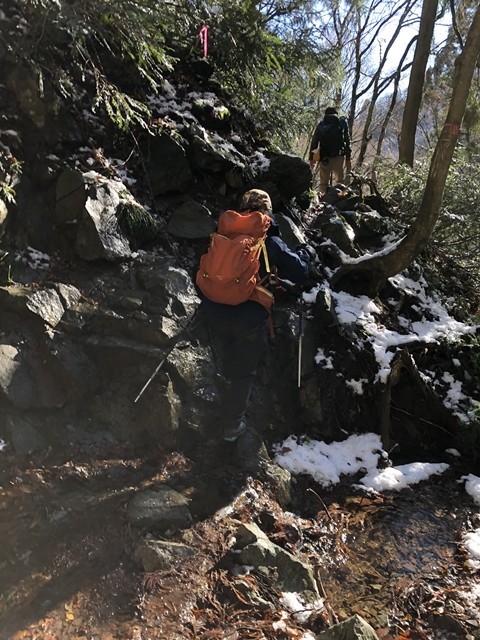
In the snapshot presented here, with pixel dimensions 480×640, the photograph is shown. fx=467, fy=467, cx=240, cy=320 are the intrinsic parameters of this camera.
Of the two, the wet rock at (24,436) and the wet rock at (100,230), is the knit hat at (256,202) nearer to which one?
the wet rock at (100,230)

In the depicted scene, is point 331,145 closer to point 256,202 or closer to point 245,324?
point 256,202

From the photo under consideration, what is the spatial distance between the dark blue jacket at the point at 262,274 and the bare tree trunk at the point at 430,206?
2091 mm

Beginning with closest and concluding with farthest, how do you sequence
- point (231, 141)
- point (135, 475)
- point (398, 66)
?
point (135, 475)
point (231, 141)
point (398, 66)

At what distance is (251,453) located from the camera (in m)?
4.43

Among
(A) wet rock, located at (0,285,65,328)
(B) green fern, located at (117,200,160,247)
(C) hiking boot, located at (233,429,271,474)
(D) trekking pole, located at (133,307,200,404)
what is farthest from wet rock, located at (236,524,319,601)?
(B) green fern, located at (117,200,160,247)

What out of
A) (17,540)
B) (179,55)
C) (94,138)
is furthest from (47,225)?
(179,55)

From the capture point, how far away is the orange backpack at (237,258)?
411cm

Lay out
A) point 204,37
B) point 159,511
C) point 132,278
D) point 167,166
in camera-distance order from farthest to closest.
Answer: point 204,37, point 167,166, point 132,278, point 159,511

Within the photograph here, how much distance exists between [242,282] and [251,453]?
163cm

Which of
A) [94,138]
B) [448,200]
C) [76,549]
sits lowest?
[76,549]

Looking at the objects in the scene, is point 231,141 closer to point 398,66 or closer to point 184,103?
point 184,103

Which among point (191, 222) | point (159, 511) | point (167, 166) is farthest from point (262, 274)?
point (167, 166)

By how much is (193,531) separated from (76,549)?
84 cm

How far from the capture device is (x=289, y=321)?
18.1 ft
